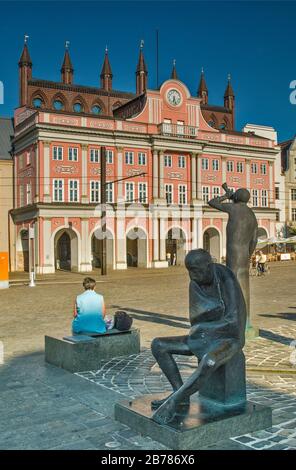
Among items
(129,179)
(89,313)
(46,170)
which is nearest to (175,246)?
(129,179)

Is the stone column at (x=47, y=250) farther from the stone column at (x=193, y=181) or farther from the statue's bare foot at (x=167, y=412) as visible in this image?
the statue's bare foot at (x=167, y=412)

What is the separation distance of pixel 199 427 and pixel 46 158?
3772 cm

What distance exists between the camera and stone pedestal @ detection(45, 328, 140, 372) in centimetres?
793

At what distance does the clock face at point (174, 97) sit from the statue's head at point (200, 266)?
1719 inches

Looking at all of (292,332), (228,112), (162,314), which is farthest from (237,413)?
(228,112)

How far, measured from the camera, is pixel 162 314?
46.9 ft

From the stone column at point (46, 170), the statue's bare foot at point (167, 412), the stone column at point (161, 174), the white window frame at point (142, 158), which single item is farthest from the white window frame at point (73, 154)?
the statue's bare foot at point (167, 412)

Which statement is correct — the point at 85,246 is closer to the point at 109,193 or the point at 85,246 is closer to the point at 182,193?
the point at 109,193

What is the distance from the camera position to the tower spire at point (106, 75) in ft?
182

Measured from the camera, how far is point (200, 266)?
16.2 feet

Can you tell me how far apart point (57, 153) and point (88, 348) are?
34.9 metres

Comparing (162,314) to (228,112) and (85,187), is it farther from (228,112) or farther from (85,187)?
(228,112)

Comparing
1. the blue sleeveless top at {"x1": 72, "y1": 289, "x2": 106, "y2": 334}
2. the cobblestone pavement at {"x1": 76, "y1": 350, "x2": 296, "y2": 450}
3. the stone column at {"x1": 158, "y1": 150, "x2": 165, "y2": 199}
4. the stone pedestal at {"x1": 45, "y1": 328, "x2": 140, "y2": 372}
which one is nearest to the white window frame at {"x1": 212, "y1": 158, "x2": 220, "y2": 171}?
the stone column at {"x1": 158, "y1": 150, "x2": 165, "y2": 199}
